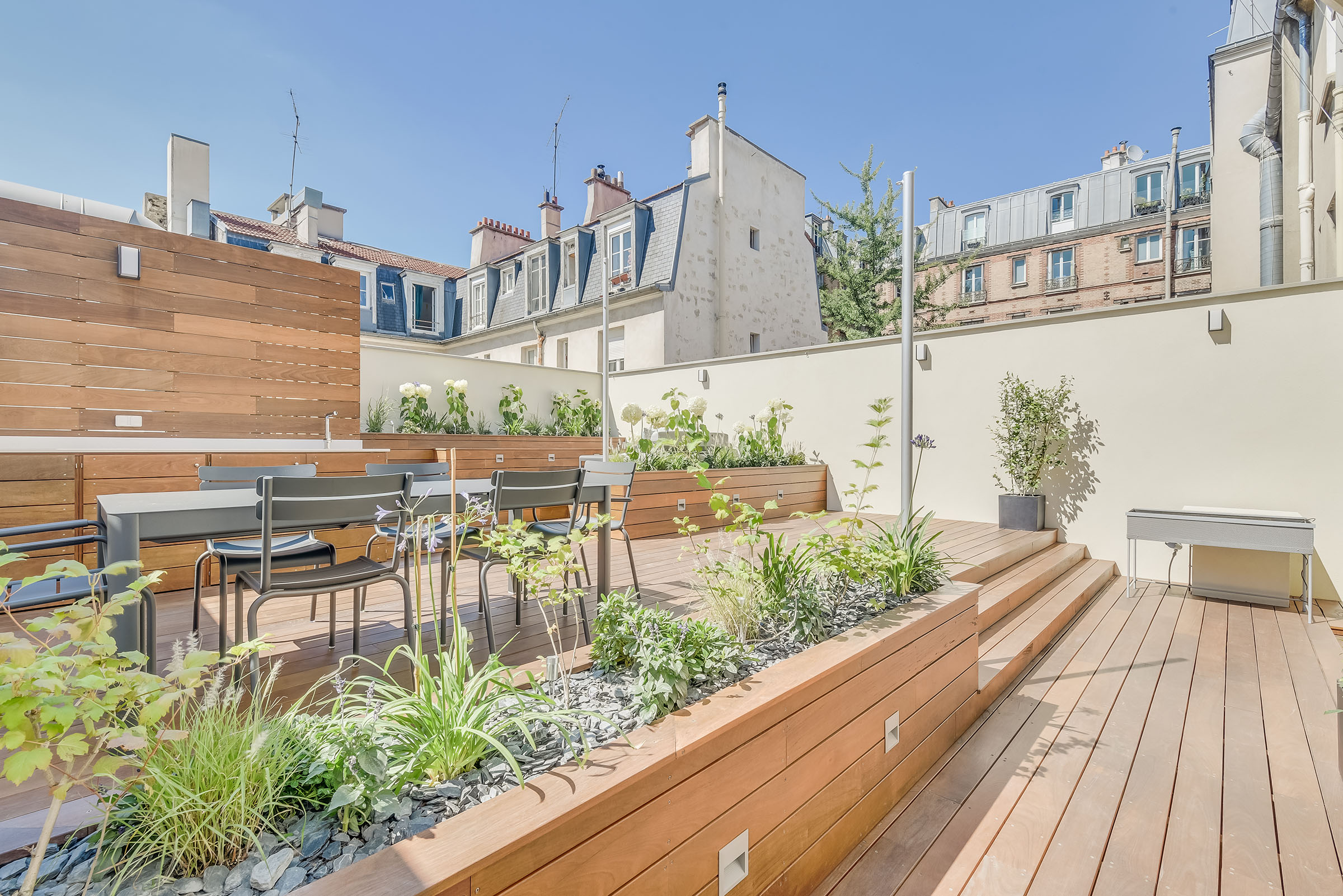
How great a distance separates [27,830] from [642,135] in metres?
11.8

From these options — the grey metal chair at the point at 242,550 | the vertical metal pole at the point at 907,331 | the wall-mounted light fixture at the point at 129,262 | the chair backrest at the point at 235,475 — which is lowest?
the grey metal chair at the point at 242,550

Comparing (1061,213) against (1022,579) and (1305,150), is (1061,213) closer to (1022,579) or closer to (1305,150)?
(1305,150)

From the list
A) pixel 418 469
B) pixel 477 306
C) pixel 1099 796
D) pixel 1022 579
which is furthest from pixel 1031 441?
pixel 477 306

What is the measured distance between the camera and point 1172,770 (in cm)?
214

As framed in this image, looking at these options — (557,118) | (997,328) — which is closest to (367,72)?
(557,118)

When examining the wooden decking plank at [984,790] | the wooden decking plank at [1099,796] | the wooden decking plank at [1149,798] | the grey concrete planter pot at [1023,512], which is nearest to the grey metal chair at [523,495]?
the wooden decking plank at [984,790]

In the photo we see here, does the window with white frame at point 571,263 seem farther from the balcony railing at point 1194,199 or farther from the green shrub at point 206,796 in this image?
the balcony railing at point 1194,199

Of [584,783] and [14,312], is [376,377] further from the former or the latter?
[584,783]

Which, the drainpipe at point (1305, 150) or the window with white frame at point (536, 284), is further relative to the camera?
the window with white frame at point (536, 284)

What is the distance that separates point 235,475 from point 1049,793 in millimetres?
3739

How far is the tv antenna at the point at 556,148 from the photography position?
751 cm

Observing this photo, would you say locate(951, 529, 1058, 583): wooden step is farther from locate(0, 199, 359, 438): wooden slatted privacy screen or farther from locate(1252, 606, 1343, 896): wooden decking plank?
locate(0, 199, 359, 438): wooden slatted privacy screen

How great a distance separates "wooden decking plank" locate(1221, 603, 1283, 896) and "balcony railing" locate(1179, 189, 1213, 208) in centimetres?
1662

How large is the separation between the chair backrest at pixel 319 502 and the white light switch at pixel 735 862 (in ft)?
4.26
